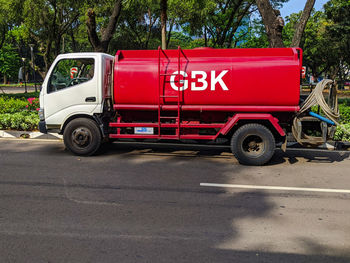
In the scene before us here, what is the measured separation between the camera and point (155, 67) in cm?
746

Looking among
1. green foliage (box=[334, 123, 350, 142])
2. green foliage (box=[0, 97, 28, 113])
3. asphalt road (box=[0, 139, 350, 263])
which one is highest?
green foliage (box=[0, 97, 28, 113])

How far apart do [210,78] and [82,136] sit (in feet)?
10.2

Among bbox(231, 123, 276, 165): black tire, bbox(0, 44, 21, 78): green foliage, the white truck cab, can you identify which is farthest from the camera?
bbox(0, 44, 21, 78): green foliage

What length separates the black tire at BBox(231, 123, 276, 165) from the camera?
7219 mm

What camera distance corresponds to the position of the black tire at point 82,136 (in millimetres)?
7855

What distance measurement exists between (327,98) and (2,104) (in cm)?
1115

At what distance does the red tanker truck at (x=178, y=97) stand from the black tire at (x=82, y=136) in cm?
2

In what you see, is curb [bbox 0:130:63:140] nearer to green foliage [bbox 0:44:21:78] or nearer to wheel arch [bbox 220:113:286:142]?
wheel arch [bbox 220:113:286:142]

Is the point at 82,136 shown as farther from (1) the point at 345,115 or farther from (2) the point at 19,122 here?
(1) the point at 345,115

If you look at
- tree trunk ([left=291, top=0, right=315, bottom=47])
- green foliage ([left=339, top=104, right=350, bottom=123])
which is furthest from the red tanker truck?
tree trunk ([left=291, top=0, right=315, bottom=47])

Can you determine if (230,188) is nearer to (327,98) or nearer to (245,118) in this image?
(245,118)

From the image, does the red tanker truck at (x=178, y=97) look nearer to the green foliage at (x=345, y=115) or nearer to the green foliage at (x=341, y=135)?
the green foliage at (x=341, y=135)

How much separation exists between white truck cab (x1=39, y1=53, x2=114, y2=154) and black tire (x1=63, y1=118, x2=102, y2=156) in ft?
0.07

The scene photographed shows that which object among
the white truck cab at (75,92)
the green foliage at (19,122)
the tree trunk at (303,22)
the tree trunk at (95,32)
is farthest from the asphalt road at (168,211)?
the tree trunk at (95,32)
